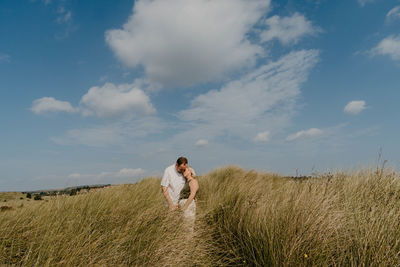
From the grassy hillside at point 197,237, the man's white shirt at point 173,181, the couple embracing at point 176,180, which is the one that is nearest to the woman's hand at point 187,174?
the couple embracing at point 176,180

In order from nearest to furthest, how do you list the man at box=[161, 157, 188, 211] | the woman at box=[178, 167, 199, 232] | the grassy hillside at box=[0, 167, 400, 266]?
the grassy hillside at box=[0, 167, 400, 266] < the woman at box=[178, 167, 199, 232] < the man at box=[161, 157, 188, 211]

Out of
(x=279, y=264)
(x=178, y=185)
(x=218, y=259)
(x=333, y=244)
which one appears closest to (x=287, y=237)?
(x=279, y=264)

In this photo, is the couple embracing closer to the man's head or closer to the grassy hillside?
the man's head

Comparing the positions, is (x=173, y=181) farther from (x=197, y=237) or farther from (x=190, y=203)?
(x=197, y=237)

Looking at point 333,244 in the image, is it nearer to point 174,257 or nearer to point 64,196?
point 174,257

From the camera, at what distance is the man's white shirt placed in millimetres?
5105

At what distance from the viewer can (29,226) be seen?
3352mm

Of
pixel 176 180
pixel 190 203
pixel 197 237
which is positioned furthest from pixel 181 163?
pixel 197 237

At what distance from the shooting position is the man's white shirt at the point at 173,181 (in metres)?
5.11

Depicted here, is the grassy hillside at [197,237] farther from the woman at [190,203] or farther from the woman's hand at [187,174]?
the woman's hand at [187,174]

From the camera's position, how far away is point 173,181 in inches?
201

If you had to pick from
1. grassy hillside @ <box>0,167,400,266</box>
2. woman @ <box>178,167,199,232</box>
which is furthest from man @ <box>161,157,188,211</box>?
grassy hillside @ <box>0,167,400,266</box>

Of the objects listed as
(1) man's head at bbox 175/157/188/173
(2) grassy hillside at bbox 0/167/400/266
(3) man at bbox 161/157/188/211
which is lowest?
(2) grassy hillside at bbox 0/167/400/266

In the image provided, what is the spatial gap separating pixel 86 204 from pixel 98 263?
1.88 meters
